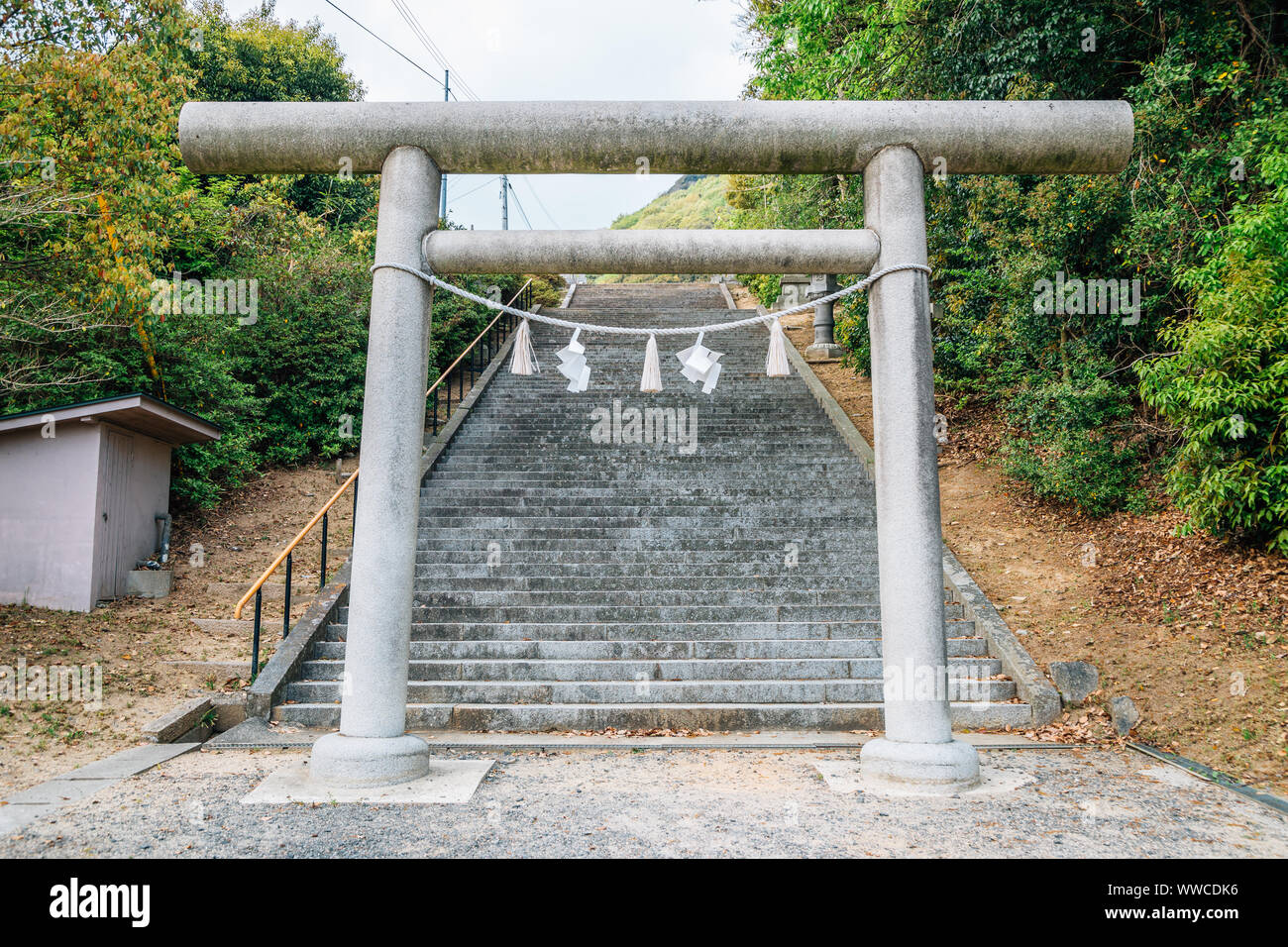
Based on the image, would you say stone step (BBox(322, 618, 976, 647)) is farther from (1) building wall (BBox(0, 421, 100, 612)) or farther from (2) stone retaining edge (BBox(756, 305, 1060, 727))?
(1) building wall (BBox(0, 421, 100, 612))

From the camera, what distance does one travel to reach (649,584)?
27.7ft

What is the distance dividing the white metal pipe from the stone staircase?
139 inches

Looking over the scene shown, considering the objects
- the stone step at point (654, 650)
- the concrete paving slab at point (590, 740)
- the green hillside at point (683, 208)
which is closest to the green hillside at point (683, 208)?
the green hillside at point (683, 208)

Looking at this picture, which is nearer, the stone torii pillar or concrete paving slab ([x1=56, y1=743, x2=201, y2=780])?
the stone torii pillar

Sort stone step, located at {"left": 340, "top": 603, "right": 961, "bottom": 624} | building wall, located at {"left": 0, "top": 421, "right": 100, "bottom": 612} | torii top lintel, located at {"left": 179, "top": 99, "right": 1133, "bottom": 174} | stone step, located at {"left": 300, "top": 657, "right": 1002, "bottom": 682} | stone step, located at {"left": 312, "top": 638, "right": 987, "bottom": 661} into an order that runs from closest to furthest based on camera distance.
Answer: torii top lintel, located at {"left": 179, "top": 99, "right": 1133, "bottom": 174} < stone step, located at {"left": 300, "top": 657, "right": 1002, "bottom": 682} < stone step, located at {"left": 312, "top": 638, "right": 987, "bottom": 661} < stone step, located at {"left": 340, "top": 603, "right": 961, "bottom": 624} < building wall, located at {"left": 0, "top": 421, "right": 100, "bottom": 612}

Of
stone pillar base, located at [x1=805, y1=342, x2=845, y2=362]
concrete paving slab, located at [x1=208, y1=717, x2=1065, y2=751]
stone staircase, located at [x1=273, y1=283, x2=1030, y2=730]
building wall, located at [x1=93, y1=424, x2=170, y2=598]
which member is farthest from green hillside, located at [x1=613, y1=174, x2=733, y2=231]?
concrete paving slab, located at [x1=208, y1=717, x2=1065, y2=751]

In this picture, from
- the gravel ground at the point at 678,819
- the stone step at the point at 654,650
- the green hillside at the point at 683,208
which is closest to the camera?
the gravel ground at the point at 678,819

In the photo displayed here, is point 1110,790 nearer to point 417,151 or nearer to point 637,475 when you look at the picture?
point 417,151

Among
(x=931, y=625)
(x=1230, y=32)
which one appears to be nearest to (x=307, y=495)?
(x=931, y=625)

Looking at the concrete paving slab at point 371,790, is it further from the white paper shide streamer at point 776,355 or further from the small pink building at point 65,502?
the small pink building at point 65,502

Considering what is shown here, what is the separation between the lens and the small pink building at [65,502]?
8844 mm

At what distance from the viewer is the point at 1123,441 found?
9320 mm

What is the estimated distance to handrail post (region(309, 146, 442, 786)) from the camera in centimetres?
496

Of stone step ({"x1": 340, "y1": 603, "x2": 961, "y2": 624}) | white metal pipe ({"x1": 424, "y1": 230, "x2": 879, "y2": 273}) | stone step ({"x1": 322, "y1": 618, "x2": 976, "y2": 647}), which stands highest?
white metal pipe ({"x1": 424, "y1": 230, "x2": 879, "y2": 273})
